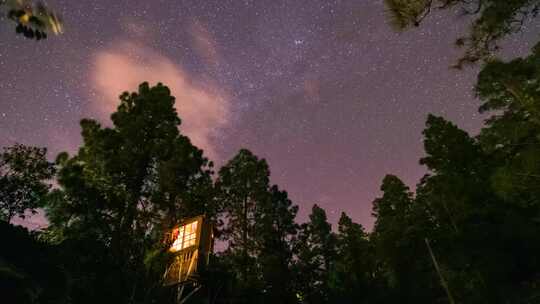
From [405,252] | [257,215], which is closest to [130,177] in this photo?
[257,215]

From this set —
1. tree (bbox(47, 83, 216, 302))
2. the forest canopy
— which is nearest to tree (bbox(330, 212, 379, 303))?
the forest canopy

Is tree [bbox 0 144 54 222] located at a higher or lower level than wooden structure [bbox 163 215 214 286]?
higher

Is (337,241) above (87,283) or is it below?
above

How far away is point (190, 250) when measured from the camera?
15500mm

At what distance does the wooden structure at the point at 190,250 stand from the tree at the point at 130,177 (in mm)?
1213

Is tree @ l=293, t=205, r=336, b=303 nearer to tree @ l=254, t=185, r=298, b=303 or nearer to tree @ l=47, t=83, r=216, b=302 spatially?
tree @ l=254, t=185, r=298, b=303

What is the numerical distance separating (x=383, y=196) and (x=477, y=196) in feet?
40.5

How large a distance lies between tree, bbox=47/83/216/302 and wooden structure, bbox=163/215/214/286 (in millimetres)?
1213

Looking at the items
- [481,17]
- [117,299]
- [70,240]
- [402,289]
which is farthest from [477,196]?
[70,240]

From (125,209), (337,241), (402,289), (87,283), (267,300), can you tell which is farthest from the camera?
(337,241)

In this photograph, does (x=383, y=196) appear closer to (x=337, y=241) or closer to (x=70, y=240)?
(x=337, y=241)

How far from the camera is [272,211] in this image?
1003 inches

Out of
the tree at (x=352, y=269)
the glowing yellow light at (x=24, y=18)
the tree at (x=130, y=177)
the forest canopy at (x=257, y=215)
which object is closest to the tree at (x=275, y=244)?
the forest canopy at (x=257, y=215)

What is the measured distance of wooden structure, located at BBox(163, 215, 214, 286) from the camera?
14.7 meters
